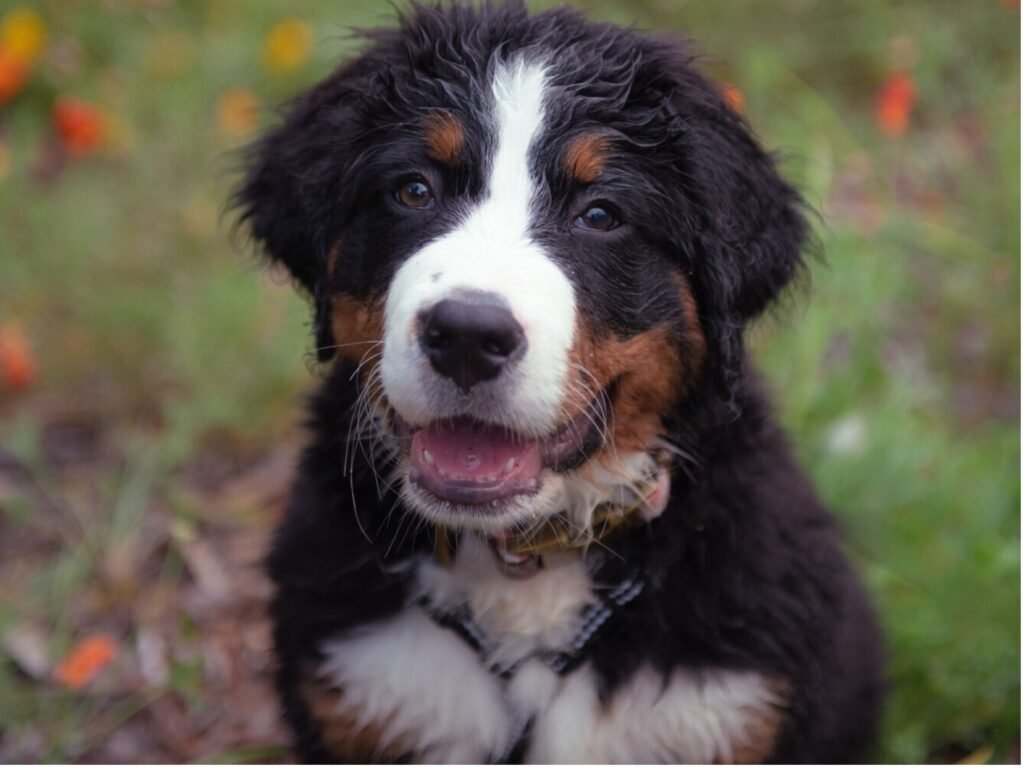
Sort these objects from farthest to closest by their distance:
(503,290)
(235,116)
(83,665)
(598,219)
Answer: (235,116)
(83,665)
(598,219)
(503,290)

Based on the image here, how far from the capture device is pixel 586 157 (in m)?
2.40

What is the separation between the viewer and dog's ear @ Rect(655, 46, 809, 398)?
8.13 feet

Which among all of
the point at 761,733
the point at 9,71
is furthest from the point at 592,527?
the point at 9,71

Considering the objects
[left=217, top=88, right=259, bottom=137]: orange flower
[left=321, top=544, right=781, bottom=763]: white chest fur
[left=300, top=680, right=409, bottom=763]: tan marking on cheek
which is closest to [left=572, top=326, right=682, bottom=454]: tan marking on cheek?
[left=321, top=544, right=781, bottom=763]: white chest fur

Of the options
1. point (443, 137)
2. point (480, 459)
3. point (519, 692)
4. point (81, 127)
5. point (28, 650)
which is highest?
point (443, 137)

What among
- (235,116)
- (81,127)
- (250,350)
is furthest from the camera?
(235,116)

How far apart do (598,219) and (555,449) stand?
45cm

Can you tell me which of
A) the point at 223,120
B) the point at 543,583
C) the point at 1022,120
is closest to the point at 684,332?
the point at 543,583

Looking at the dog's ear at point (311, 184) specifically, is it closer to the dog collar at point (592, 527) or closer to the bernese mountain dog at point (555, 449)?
the bernese mountain dog at point (555, 449)

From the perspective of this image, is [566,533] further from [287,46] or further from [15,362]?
[287,46]

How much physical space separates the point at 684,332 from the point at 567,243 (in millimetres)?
331

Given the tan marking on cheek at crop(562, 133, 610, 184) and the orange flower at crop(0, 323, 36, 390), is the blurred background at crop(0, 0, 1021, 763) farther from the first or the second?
the tan marking on cheek at crop(562, 133, 610, 184)

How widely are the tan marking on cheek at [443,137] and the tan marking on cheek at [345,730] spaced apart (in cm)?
111

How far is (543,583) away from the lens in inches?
104
